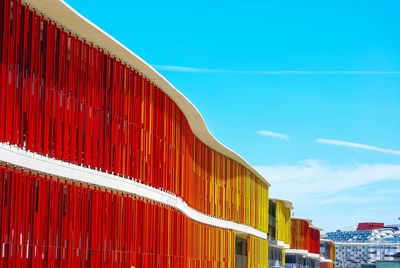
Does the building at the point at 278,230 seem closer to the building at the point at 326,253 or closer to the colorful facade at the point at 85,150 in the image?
the colorful facade at the point at 85,150

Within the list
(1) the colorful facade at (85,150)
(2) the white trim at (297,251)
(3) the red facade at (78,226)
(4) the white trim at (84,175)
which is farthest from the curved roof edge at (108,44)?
(2) the white trim at (297,251)

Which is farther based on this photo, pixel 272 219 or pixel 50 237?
pixel 272 219

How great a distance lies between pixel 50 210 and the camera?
31797 mm

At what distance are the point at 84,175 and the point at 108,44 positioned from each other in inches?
217

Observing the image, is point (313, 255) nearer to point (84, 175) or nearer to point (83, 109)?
point (84, 175)

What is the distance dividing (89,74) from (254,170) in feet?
161

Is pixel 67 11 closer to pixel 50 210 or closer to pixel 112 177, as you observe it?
pixel 50 210

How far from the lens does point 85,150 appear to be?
1404 inches

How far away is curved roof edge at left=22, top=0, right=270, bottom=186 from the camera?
31016 mm

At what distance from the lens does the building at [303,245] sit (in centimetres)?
12121

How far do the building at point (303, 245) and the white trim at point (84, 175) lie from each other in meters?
66.1

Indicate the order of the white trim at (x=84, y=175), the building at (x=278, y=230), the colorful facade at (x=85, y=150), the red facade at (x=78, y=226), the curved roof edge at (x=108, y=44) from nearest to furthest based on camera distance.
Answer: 1. the red facade at (x=78, y=226)
2. the white trim at (x=84, y=175)
3. the colorful facade at (x=85, y=150)
4. the curved roof edge at (x=108, y=44)
5. the building at (x=278, y=230)

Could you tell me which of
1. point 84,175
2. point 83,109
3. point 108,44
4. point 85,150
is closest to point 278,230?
point 108,44

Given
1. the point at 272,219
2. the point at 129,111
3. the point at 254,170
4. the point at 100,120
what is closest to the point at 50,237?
the point at 100,120
